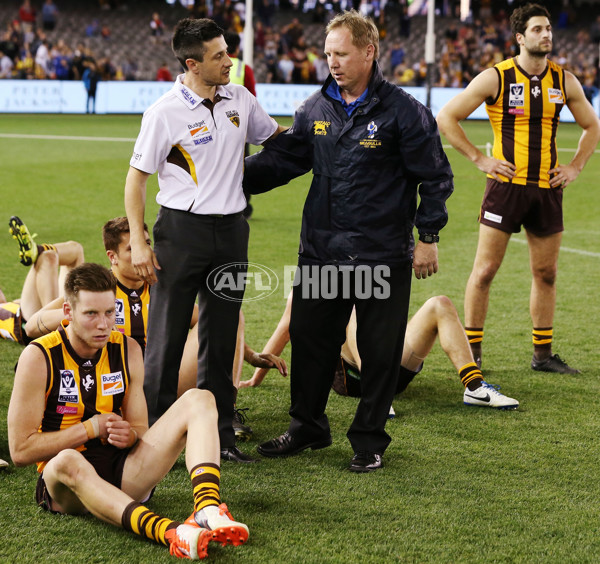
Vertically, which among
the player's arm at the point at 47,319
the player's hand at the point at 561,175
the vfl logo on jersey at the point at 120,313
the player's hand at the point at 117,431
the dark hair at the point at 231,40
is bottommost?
the player's arm at the point at 47,319

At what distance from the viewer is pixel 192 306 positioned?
405 centimetres

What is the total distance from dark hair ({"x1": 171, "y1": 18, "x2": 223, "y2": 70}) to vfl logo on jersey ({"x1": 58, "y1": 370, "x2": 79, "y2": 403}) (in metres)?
1.40

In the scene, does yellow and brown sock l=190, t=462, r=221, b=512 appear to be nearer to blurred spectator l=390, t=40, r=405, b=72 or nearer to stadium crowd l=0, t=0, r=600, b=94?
stadium crowd l=0, t=0, r=600, b=94

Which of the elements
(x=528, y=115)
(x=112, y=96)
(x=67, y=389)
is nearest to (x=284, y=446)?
(x=67, y=389)

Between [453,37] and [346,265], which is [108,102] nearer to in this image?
[453,37]

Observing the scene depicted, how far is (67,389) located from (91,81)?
21.9 m

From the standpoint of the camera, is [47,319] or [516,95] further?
[516,95]

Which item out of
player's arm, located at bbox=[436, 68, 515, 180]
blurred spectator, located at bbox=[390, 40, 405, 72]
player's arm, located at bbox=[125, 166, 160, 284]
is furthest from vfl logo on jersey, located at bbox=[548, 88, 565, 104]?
blurred spectator, located at bbox=[390, 40, 405, 72]

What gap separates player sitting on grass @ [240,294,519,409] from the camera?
4.88 meters

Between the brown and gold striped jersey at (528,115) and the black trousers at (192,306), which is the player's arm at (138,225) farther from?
the brown and gold striped jersey at (528,115)

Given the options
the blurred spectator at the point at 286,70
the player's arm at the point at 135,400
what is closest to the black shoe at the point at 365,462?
the player's arm at the point at 135,400

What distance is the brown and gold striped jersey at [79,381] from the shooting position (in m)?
3.34

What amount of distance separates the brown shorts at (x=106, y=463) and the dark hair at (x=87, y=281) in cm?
55

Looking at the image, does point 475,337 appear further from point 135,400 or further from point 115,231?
point 135,400
